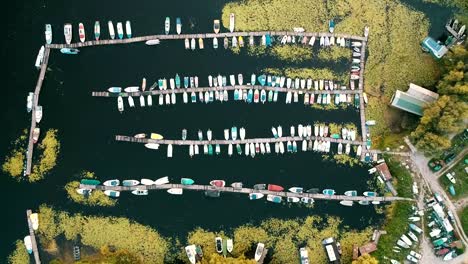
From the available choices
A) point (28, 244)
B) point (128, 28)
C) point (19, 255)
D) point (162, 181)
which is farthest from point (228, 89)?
point (19, 255)

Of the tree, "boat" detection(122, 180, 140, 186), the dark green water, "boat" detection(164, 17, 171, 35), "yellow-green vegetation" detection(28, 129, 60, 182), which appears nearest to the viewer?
the tree

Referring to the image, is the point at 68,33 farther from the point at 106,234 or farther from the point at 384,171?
the point at 384,171

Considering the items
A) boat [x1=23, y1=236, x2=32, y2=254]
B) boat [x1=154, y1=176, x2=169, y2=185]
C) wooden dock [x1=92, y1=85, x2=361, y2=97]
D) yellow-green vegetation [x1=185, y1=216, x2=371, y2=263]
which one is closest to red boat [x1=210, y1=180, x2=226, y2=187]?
boat [x1=154, y1=176, x2=169, y2=185]

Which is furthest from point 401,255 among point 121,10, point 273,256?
point 121,10

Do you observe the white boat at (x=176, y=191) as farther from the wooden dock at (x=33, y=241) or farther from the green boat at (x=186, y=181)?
the wooden dock at (x=33, y=241)

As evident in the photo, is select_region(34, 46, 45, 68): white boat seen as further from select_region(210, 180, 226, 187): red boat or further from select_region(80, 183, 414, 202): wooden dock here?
select_region(210, 180, 226, 187): red boat

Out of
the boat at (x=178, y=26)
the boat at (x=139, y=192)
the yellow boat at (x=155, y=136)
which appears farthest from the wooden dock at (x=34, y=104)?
the boat at (x=178, y=26)
